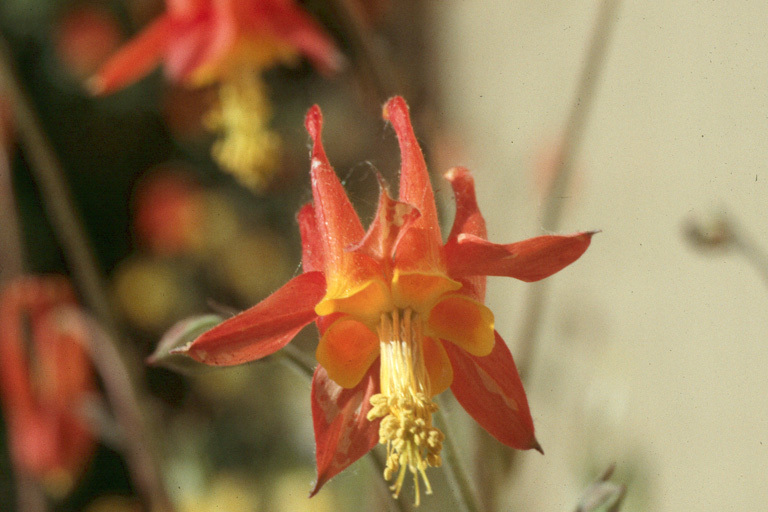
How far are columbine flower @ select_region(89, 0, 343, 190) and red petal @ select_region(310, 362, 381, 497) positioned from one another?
1.40 ft

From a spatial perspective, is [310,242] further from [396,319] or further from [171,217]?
[171,217]

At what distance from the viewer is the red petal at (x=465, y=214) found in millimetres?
344

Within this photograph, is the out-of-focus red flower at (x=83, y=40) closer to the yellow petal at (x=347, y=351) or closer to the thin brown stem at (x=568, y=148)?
the thin brown stem at (x=568, y=148)

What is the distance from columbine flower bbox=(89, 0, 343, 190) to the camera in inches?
27.4

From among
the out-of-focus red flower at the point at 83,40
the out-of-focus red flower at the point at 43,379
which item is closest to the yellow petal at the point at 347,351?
the out-of-focus red flower at the point at 43,379

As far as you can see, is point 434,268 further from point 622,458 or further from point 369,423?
point 622,458

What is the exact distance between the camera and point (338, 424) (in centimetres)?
35

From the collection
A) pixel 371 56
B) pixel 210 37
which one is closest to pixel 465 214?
pixel 371 56

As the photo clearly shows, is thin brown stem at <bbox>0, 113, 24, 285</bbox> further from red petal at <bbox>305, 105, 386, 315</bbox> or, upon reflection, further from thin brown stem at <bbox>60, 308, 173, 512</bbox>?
red petal at <bbox>305, 105, 386, 315</bbox>

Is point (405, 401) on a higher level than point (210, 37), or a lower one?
lower

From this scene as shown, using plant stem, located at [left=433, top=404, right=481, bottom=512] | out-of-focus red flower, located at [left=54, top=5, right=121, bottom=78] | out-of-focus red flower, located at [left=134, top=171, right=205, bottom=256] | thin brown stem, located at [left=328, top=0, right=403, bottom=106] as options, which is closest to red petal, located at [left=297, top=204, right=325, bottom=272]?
plant stem, located at [left=433, top=404, right=481, bottom=512]

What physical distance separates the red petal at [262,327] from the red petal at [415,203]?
0.05m

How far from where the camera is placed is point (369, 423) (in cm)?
36

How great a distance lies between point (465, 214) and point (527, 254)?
0.04 metres
